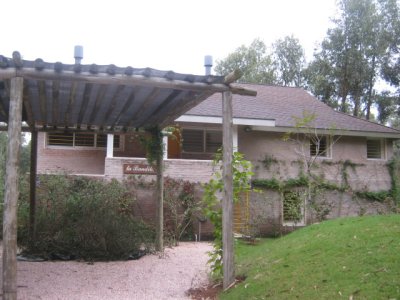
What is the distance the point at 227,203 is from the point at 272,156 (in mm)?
11014

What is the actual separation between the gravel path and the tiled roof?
24.4 feet

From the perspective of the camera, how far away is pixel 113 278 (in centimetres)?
798

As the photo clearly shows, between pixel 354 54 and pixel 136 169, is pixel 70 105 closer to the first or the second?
pixel 136 169

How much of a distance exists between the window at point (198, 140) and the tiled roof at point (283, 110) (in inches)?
52.2

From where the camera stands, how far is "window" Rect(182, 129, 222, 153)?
59.5 ft

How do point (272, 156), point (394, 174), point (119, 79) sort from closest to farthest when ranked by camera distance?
1. point (119, 79)
2. point (272, 156)
3. point (394, 174)

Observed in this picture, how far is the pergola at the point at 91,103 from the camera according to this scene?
5.78 m

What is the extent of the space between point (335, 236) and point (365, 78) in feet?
79.7

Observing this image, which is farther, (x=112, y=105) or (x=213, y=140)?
(x=213, y=140)

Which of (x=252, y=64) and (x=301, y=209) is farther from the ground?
(x=252, y=64)

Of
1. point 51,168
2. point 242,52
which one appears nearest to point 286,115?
point 51,168

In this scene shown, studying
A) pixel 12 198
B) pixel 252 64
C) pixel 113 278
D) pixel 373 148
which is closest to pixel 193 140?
pixel 373 148

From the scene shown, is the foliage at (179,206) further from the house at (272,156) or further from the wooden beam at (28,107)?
the wooden beam at (28,107)

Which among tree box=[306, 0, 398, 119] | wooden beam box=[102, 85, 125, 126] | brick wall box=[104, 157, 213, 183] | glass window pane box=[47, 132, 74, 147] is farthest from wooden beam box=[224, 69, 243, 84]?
tree box=[306, 0, 398, 119]
